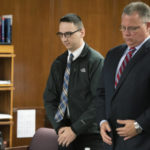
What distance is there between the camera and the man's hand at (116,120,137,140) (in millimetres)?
1956

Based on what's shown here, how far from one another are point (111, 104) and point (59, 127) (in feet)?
2.11

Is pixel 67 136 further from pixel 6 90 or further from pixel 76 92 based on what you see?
pixel 6 90

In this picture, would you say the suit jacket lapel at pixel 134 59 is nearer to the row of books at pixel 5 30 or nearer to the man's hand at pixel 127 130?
the man's hand at pixel 127 130

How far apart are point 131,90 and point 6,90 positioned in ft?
7.57

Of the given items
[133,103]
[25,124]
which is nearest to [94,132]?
[133,103]

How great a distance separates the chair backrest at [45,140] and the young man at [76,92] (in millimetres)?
894

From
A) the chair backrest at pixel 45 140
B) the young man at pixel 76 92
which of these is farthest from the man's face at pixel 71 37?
the chair backrest at pixel 45 140

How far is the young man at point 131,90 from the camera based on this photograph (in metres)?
1.97

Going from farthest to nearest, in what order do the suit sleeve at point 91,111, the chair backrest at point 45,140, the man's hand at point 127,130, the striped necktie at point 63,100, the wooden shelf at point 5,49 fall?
the wooden shelf at point 5,49
the chair backrest at point 45,140
the striped necktie at point 63,100
the suit sleeve at point 91,111
the man's hand at point 127,130

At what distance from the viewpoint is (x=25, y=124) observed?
15.8ft

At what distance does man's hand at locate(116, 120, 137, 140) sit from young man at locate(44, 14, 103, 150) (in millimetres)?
549

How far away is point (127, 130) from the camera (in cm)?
197

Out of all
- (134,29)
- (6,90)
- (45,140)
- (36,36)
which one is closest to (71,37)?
(134,29)

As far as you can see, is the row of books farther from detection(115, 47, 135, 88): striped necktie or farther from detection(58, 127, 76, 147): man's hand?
detection(115, 47, 135, 88): striped necktie
